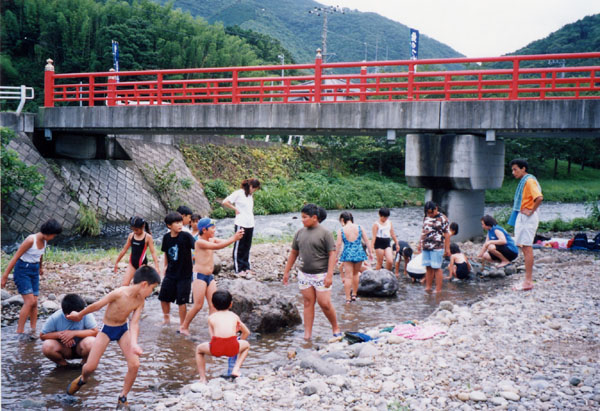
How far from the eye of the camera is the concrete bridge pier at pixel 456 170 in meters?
14.9

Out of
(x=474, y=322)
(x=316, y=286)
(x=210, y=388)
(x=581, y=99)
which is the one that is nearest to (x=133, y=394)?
(x=210, y=388)

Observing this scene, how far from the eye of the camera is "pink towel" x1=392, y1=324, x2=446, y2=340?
6.73 m

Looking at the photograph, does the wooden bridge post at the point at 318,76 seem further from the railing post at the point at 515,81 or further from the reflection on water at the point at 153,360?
the reflection on water at the point at 153,360

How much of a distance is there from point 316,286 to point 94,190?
650 inches

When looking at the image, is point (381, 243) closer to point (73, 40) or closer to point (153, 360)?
point (153, 360)

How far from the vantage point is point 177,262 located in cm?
741

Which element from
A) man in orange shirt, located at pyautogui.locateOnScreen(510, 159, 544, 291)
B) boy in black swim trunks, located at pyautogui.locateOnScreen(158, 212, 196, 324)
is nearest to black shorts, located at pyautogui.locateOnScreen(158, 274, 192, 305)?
boy in black swim trunks, located at pyautogui.locateOnScreen(158, 212, 196, 324)

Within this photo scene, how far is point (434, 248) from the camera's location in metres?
10.1

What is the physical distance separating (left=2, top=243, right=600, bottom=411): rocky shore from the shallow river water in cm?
45

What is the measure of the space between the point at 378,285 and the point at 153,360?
4.88m

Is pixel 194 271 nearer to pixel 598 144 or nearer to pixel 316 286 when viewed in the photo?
pixel 316 286

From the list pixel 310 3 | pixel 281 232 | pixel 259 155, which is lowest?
pixel 281 232

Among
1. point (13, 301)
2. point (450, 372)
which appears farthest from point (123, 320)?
point (13, 301)

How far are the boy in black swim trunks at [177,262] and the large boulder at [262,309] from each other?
95 centimetres
